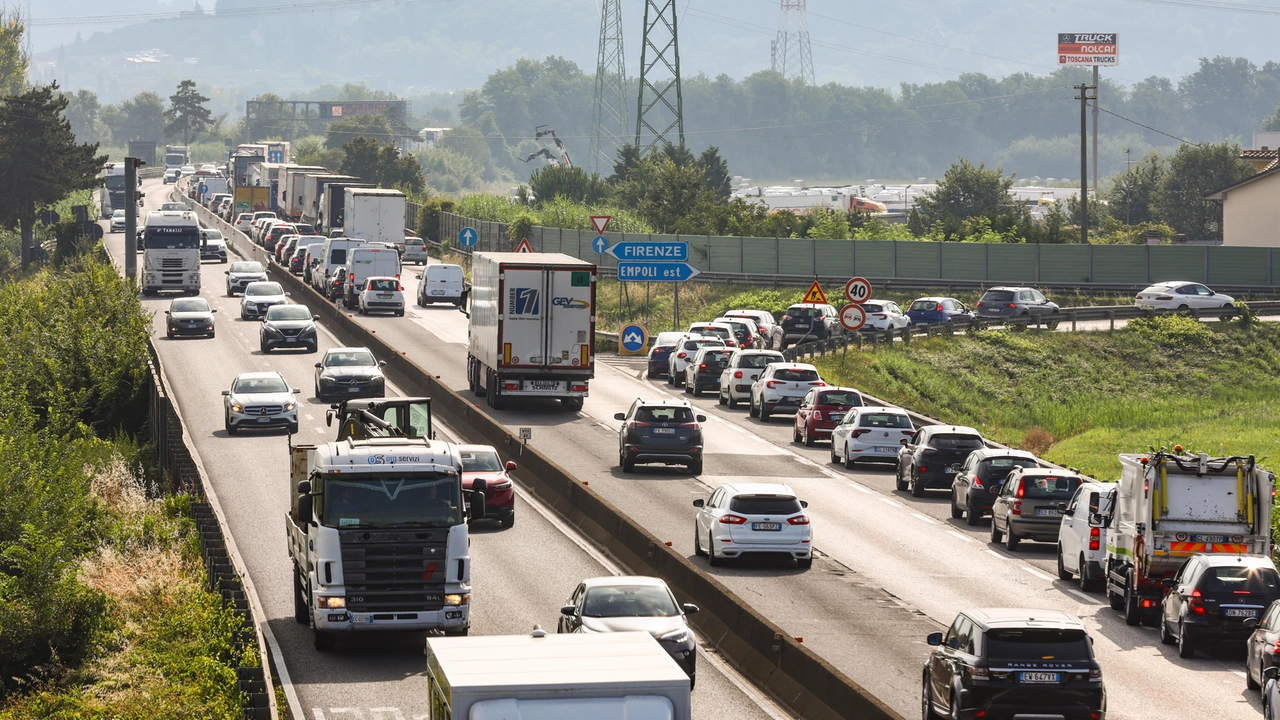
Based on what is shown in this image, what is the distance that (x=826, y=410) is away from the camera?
44.4 meters

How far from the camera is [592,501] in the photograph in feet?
103

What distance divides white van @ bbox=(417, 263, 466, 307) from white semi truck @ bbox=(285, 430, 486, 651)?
54971 millimetres

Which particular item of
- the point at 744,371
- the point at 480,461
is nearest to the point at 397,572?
the point at 480,461

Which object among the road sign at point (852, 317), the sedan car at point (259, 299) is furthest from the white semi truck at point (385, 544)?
the sedan car at point (259, 299)

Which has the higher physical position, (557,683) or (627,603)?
(557,683)

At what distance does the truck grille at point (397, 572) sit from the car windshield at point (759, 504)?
336 inches

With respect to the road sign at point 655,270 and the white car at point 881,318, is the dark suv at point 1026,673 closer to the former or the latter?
the road sign at point 655,270

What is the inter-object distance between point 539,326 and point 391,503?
24.0 meters

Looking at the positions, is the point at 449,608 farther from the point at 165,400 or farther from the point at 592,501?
the point at 165,400

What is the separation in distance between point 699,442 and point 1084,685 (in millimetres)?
21897

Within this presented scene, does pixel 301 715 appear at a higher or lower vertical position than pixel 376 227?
lower

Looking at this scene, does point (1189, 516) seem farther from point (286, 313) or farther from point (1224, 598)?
point (286, 313)

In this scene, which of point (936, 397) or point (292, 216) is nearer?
point (936, 397)

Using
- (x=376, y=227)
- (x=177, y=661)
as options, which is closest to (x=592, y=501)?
(x=177, y=661)
